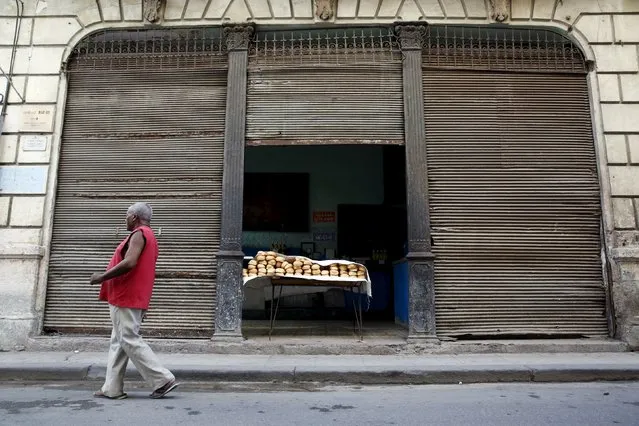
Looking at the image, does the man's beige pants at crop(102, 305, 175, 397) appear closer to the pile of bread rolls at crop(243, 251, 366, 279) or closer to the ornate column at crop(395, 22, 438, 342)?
the pile of bread rolls at crop(243, 251, 366, 279)

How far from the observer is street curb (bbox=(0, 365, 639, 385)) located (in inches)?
221

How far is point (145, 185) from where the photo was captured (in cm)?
775

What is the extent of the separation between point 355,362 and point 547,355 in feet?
9.02

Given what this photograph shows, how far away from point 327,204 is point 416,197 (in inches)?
177

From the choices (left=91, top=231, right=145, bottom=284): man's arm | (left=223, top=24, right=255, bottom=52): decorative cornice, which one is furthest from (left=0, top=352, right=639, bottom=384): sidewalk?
(left=223, top=24, right=255, bottom=52): decorative cornice

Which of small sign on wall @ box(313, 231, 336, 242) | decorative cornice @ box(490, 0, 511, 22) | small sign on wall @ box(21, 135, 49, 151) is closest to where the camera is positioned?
small sign on wall @ box(21, 135, 49, 151)

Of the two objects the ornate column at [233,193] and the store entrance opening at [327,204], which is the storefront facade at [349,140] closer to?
the ornate column at [233,193]

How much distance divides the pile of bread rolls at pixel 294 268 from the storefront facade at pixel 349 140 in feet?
1.07

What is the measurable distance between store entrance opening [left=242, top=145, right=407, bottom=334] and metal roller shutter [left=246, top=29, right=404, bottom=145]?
3256 mm

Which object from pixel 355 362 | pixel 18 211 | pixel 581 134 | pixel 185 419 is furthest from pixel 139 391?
pixel 581 134

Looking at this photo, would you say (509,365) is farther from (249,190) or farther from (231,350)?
(249,190)

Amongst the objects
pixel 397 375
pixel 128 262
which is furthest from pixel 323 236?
pixel 128 262

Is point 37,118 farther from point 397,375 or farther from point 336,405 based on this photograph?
point 397,375

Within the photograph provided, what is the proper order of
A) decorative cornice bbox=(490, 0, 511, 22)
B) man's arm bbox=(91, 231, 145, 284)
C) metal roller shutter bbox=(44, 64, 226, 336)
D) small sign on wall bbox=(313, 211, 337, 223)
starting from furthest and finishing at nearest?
small sign on wall bbox=(313, 211, 337, 223) → decorative cornice bbox=(490, 0, 511, 22) → metal roller shutter bbox=(44, 64, 226, 336) → man's arm bbox=(91, 231, 145, 284)
